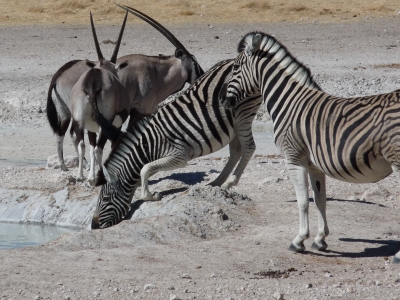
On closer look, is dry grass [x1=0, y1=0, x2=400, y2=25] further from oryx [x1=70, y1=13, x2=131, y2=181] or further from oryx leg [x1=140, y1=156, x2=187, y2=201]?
oryx leg [x1=140, y1=156, x2=187, y2=201]

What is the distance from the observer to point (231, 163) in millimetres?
9656

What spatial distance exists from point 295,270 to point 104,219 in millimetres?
2874

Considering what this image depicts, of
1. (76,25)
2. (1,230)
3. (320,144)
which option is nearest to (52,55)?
(76,25)

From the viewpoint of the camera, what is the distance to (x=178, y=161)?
9.21m

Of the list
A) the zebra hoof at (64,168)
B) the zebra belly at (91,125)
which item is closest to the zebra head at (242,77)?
the zebra belly at (91,125)

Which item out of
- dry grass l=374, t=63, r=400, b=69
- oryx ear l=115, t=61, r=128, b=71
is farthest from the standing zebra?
dry grass l=374, t=63, r=400, b=69

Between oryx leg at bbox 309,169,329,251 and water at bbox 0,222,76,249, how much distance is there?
124 inches

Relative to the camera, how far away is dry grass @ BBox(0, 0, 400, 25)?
81.0 feet

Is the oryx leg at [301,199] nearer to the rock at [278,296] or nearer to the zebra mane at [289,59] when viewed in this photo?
the zebra mane at [289,59]

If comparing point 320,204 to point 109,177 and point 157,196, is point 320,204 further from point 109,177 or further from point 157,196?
point 109,177

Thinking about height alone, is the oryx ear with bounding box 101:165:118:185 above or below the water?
above

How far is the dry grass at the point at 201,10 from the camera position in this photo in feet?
81.0

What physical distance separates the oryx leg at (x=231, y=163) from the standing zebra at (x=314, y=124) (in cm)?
161

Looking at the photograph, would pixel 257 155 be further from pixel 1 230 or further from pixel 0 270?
pixel 0 270
